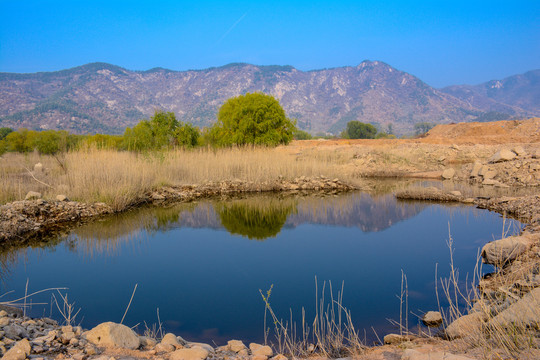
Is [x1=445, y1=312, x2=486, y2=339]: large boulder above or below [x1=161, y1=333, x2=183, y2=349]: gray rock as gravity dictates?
above

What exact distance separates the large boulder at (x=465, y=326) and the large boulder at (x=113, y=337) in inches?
113

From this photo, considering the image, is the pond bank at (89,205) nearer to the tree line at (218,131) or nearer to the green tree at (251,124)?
the tree line at (218,131)

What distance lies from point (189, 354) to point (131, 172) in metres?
9.53

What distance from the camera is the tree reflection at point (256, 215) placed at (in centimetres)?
861

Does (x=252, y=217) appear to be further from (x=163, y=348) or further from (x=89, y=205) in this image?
(x=163, y=348)

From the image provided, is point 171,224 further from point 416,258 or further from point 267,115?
point 267,115

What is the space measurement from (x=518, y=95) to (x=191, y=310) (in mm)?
206368

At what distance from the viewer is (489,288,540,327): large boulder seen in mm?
2984

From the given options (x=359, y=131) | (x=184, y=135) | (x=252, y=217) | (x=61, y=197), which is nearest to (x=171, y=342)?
(x=252, y=217)

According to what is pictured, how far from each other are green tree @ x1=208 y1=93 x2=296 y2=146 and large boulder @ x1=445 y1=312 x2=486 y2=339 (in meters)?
17.8

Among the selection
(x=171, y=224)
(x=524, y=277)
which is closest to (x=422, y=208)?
(x=524, y=277)

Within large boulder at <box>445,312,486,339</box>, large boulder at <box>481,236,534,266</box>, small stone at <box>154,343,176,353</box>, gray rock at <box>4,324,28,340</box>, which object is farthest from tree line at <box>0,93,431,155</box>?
large boulder at <box>445,312,486,339</box>

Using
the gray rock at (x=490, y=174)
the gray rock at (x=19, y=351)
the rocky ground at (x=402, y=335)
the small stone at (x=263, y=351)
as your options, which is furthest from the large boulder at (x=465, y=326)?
the gray rock at (x=490, y=174)

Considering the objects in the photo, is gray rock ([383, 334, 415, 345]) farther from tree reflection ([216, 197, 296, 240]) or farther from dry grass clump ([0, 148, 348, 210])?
dry grass clump ([0, 148, 348, 210])
